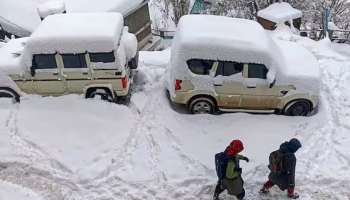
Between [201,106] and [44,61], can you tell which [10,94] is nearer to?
[44,61]

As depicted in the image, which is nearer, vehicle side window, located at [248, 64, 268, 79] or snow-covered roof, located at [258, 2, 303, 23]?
vehicle side window, located at [248, 64, 268, 79]

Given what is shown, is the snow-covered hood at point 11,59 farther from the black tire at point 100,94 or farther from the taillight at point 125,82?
the taillight at point 125,82

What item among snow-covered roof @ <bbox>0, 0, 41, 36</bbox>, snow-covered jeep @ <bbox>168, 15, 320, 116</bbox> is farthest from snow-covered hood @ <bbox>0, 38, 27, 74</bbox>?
snow-covered roof @ <bbox>0, 0, 41, 36</bbox>

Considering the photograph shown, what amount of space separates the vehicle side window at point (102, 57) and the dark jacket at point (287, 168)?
4864 millimetres

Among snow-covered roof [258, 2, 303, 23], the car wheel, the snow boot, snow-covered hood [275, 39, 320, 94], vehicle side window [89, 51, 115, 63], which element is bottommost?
the snow boot

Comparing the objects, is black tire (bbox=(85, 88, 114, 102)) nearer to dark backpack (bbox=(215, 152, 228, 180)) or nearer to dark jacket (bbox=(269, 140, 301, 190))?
dark backpack (bbox=(215, 152, 228, 180))

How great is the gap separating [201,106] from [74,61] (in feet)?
11.1

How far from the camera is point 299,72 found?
1212 cm

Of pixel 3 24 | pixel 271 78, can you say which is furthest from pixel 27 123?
pixel 3 24

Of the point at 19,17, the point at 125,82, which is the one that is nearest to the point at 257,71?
the point at 125,82

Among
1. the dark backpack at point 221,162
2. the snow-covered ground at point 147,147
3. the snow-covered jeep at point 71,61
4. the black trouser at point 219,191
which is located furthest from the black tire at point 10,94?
the dark backpack at point 221,162

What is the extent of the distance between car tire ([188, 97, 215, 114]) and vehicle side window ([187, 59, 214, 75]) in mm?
722

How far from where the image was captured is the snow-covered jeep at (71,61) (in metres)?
11.7

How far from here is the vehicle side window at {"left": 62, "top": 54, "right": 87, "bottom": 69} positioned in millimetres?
11828
